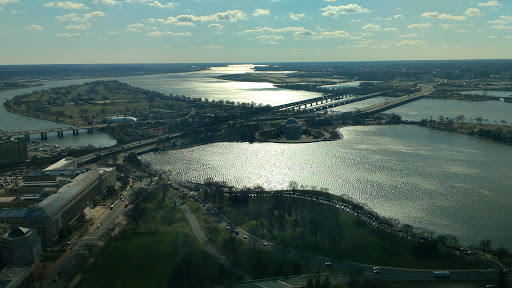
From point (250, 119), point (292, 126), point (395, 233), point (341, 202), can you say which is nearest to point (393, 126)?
point (292, 126)

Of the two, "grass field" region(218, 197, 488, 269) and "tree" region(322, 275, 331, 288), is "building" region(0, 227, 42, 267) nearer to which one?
"grass field" region(218, 197, 488, 269)

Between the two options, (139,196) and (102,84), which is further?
(102,84)

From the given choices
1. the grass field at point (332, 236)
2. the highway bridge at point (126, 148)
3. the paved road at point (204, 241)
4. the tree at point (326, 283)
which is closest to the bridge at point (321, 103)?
the highway bridge at point (126, 148)

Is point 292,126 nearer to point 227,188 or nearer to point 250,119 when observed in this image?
point 250,119

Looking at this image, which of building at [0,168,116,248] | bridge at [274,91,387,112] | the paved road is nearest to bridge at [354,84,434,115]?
bridge at [274,91,387,112]

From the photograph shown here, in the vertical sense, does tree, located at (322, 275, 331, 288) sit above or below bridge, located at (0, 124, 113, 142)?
below

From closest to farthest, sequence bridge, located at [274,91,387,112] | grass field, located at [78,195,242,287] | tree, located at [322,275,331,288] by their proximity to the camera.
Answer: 1. tree, located at [322,275,331,288]
2. grass field, located at [78,195,242,287]
3. bridge, located at [274,91,387,112]

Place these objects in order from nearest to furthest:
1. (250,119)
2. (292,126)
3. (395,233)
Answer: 1. (395,233)
2. (292,126)
3. (250,119)
